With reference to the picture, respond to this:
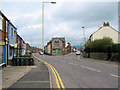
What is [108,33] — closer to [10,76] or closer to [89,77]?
[89,77]

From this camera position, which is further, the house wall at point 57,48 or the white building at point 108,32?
the house wall at point 57,48

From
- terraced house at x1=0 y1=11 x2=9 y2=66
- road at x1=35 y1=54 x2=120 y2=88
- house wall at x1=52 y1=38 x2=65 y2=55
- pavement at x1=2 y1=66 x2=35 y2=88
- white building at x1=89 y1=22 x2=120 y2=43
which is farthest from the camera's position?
house wall at x1=52 y1=38 x2=65 y2=55

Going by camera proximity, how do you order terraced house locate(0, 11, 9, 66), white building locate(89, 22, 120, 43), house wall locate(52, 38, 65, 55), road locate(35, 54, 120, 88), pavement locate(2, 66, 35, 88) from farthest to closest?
house wall locate(52, 38, 65, 55), white building locate(89, 22, 120, 43), terraced house locate(0, 11, 9, 66), pavement locate(2, 66, 35, 88), road locate(35, 54, 120, 88)

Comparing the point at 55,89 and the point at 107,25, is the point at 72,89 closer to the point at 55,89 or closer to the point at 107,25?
the point at 55,89

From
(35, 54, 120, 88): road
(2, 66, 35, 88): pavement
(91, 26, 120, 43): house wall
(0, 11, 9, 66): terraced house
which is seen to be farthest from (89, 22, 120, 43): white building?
(2, 66, 35, 88): pavement

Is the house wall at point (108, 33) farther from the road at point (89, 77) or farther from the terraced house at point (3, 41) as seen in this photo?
the terraced house at point (3, 41)

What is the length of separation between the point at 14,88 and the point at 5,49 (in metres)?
9.95

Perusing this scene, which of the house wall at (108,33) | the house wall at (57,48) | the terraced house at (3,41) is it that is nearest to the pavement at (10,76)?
the terraced house at (3,41)

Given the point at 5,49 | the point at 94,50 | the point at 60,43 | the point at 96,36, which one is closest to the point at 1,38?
the point at 5,49

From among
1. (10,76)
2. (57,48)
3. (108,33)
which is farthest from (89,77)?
(57,48)

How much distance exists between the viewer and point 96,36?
5053 centimetres

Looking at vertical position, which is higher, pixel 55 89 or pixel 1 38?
pixel 1 38

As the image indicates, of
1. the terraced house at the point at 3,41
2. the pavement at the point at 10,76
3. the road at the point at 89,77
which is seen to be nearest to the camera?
the road at the point at 89,77

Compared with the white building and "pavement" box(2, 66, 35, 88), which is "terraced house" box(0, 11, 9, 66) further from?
the white building
